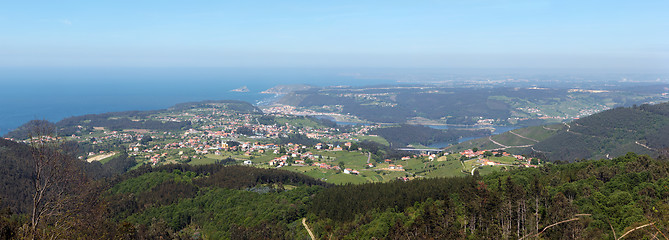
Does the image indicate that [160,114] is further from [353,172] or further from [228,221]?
[228,221]

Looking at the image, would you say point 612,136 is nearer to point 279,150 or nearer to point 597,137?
point 597,137

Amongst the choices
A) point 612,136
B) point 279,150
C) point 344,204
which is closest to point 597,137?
point 612,136

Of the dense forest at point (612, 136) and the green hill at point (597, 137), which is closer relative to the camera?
the dense forest at point (612, 136)

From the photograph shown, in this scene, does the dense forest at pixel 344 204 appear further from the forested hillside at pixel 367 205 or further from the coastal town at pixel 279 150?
the coastal town at pixel 279 150

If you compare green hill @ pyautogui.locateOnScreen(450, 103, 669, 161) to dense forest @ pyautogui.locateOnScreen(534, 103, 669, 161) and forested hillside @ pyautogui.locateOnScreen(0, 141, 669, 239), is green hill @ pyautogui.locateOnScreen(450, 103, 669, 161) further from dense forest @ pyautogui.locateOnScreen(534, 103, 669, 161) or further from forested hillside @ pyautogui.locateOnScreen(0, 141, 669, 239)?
forested hillside @ pyautogui.locateOnScreen(0, 141, 669, 239)

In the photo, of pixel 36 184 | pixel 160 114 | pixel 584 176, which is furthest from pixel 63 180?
pixel 160 114

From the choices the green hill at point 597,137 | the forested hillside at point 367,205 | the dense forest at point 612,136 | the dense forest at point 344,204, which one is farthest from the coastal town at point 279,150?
the dense forest at point 612,136

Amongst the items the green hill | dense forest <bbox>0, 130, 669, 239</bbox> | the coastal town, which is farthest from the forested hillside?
the green hill

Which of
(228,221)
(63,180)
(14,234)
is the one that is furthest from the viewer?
(228,221)
